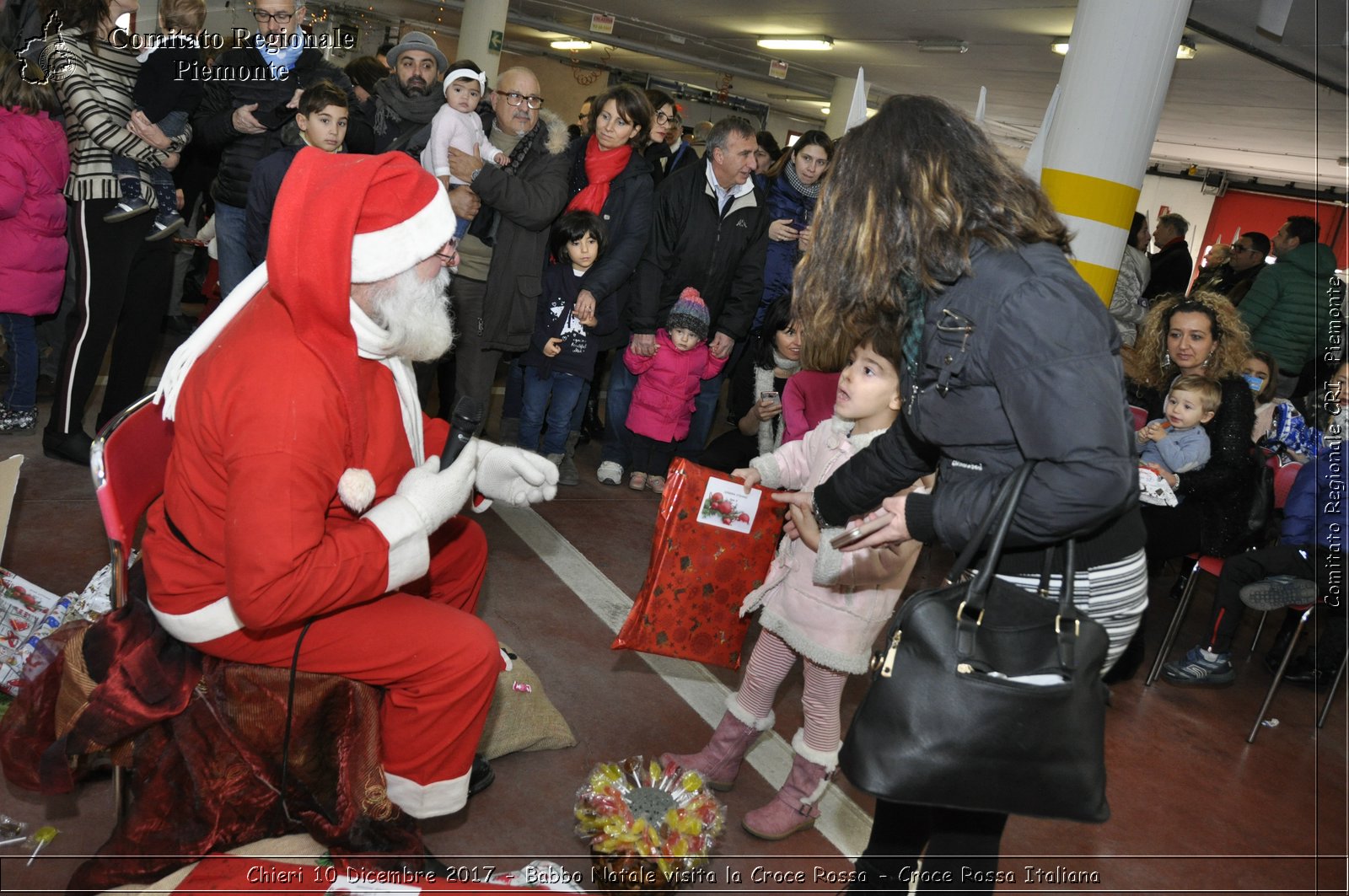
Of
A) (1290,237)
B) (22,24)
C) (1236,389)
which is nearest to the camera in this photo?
(1236,389)

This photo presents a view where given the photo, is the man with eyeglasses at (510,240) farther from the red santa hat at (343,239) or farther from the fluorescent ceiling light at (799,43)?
the fluorescent ceiling light at (799,43)

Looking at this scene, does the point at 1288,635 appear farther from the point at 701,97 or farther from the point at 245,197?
the point at 701,97

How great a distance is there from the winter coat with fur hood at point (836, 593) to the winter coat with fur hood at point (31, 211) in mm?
3798

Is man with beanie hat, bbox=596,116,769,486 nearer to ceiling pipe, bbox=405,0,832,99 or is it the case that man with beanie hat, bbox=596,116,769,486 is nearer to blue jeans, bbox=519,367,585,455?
blue jeans, bbox=519,367,585,455

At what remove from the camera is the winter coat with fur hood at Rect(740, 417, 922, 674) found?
281cm

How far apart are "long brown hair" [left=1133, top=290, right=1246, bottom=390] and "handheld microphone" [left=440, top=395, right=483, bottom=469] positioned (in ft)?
13.4

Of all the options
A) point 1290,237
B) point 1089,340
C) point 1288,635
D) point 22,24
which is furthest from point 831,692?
point 1290,237

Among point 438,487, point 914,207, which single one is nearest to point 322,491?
point 438,487

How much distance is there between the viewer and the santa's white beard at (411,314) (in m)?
2.35

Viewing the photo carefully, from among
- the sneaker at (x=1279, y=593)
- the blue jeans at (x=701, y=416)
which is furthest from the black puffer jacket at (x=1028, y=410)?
the blue jeans at (x=701, y=416)

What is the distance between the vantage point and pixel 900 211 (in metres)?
1.89

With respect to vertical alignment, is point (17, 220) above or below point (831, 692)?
above

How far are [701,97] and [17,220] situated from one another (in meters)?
16.0

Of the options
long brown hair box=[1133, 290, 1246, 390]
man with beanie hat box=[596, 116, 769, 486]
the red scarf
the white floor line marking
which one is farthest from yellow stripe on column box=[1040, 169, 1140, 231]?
the white floor line marking
